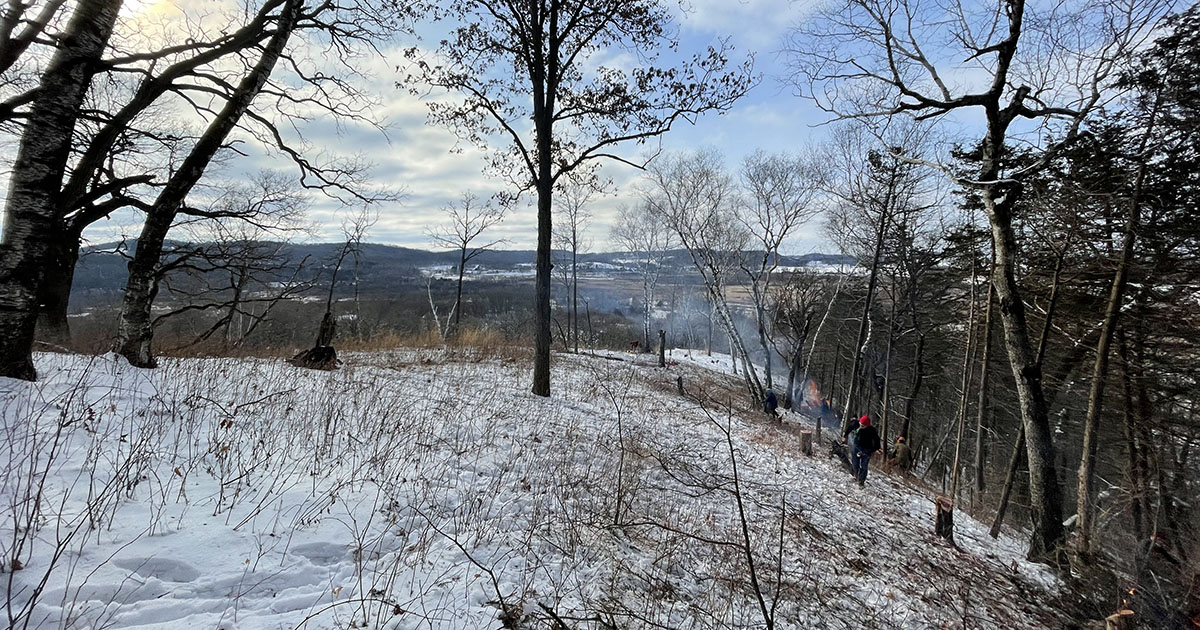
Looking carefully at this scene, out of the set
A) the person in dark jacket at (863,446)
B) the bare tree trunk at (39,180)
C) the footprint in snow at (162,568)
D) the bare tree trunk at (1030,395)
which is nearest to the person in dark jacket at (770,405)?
the person in dark jacket at (863,446)

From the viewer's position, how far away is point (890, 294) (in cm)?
1764

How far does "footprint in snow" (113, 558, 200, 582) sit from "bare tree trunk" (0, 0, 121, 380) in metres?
3.26

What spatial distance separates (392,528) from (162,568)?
1.18 m

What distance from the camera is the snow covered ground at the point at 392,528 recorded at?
220 cm

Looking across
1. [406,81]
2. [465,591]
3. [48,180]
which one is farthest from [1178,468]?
[48,180]

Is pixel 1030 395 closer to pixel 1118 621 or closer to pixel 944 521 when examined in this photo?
pixel 944 521

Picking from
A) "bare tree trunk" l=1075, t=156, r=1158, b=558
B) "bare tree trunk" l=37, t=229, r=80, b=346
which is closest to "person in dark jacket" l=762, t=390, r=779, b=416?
"bare tree trunk" l=1075, t=156, r=1158, b=558

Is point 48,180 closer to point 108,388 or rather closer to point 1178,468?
point 108,388

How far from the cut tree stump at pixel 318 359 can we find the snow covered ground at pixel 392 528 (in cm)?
117

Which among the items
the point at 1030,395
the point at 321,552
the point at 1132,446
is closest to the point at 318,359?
the point at 321,552

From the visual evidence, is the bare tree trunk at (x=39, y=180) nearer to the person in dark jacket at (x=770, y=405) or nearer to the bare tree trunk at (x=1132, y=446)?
the person in dark jacket at (x=770, y=405)

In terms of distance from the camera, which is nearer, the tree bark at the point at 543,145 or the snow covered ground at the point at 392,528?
the snow covered ground at the point at 392,528

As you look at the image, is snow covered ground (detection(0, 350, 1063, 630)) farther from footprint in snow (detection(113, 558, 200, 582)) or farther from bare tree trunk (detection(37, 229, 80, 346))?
bare tree trunk (detection(37, 229, 80, 346))

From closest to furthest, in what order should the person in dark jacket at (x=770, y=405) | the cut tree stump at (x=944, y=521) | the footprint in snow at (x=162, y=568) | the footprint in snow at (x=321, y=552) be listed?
1. the footprint in snow at (x=162, y=568)
2. the footprint in snow at (x=321, y=552)
3. the cut tree stump at (x=944, y=521)
4. the person in dark jacket at (x=770, y=405)
